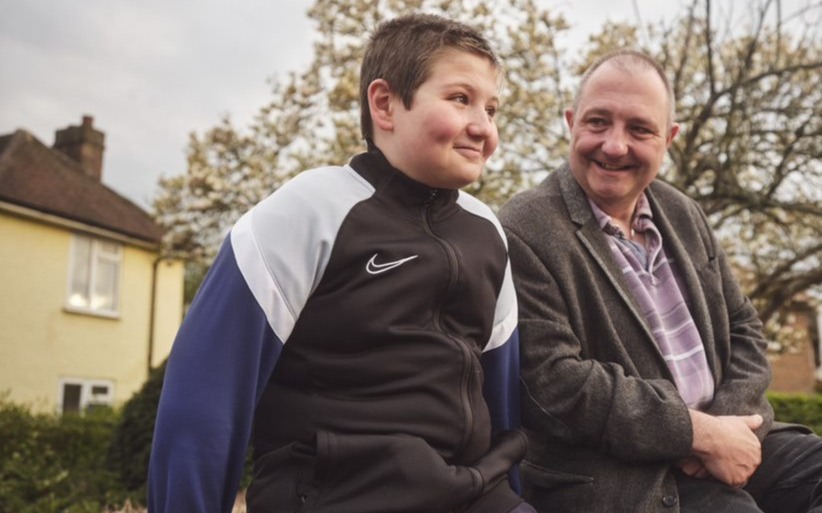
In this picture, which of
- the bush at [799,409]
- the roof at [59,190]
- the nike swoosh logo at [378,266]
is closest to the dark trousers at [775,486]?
the nike swoosh logo at [378,266]

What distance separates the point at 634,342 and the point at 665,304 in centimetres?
27

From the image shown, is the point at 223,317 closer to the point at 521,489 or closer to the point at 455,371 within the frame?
the point at 455,371

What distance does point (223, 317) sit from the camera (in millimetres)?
2047

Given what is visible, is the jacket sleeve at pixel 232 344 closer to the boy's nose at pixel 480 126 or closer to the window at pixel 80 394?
the boy's nose at pixel 480 126

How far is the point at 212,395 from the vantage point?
78.7 inches

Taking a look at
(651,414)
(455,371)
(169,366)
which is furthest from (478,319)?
(169,366)

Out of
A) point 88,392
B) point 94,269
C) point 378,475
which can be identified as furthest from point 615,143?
point 88,392

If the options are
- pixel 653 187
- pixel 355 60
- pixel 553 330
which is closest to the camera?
pixel 553 330

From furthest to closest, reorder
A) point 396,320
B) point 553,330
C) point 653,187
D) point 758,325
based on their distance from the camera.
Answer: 1. point 653,187
2. point 758,325
3. point 553,330
4. point 396,320

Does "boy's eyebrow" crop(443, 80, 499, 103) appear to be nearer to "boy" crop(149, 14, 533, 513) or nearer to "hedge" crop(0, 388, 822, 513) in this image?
"boy" crop(149, 14, 533, 513)

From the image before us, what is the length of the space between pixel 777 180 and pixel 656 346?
7876 mm

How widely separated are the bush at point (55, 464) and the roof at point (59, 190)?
22.9ft

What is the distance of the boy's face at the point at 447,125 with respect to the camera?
7.45 feet

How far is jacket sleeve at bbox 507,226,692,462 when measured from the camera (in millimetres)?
2475
